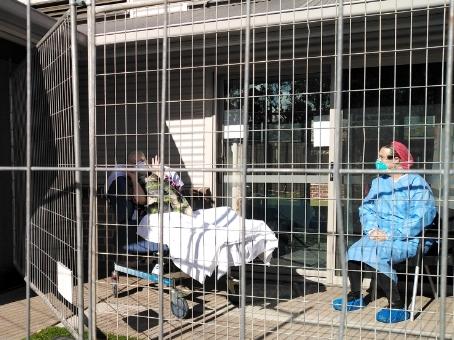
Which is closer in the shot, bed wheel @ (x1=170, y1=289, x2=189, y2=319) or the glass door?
bed wheel @ (x1=170, y1=289, x2=189, y2=319)

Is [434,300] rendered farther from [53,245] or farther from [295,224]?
[53,245]

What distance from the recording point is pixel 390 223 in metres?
3.41

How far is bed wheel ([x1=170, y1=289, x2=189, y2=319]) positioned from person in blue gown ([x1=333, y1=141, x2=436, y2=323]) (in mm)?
1255

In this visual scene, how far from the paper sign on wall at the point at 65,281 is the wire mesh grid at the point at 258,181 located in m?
0.12

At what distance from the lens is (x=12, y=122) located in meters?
4.92

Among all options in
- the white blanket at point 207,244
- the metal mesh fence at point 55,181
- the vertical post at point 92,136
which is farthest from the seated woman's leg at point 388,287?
the metal mesh fence at point 55,181

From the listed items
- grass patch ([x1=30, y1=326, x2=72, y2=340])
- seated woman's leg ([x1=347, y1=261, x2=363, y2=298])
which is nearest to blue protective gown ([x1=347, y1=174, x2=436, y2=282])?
seated woman's leg ([x1=347, y1=261, x2=363, y2=298])

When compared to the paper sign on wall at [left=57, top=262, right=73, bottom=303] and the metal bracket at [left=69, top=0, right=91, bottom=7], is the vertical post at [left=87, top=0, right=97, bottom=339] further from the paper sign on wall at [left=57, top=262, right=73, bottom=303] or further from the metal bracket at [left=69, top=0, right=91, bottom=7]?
the paper sign on wall at [left=57, top=262, right=73, bottom=303]

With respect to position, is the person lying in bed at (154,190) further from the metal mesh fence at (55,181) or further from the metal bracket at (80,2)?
the metal bracket at (80,2)

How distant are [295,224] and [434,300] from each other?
60.9 inches

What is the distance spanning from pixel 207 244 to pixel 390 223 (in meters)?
1.41

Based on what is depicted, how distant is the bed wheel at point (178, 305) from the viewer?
12.8ft

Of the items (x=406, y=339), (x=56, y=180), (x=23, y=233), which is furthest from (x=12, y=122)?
(x=406, y=339)

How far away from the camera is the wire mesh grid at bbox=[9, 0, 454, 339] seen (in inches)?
133
